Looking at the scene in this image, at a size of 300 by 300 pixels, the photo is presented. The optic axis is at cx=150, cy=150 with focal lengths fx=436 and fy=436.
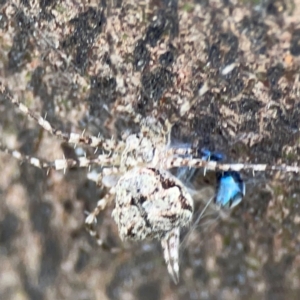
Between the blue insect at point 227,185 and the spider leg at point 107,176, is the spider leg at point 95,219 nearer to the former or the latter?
the spider leg at point 107,176

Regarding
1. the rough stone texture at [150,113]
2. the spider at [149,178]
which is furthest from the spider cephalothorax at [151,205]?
the rough stone texture at [150,113]

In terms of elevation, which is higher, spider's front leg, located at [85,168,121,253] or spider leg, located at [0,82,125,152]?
spider leg, located at [0,82,125,152]

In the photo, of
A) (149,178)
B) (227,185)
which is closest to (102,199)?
(149,178)

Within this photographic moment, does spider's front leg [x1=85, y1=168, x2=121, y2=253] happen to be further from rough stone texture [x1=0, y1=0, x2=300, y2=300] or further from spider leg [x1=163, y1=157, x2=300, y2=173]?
spider leg [x1=163, y1=157, x2=300, y2=173]

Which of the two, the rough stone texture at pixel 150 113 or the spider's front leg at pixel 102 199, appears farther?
the spider's front leg at pixel 102 199

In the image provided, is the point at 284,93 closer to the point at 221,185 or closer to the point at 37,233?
the point at 221,185

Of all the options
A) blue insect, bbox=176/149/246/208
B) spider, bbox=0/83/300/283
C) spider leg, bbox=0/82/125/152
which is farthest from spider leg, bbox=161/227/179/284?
Answer: spider leg, bbox=0/82/125/152

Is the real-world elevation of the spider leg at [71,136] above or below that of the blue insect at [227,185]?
above

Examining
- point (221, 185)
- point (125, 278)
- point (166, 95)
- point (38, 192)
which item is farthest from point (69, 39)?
point (125, 278)
